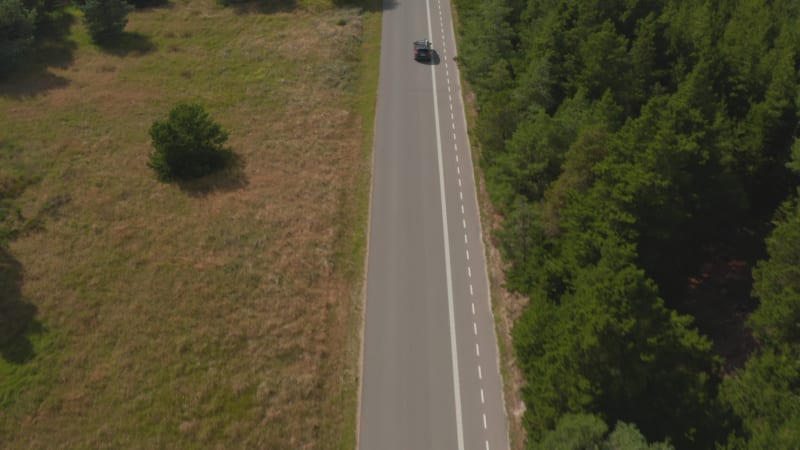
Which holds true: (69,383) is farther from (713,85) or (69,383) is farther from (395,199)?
(713,85)

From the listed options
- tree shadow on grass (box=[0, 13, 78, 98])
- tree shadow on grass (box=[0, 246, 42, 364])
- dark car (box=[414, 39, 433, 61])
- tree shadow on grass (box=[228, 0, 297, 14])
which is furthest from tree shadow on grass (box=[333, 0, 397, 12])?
tree shadow on grass (box=[0, 246, 42, 364])

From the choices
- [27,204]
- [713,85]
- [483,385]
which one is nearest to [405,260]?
[483,385]

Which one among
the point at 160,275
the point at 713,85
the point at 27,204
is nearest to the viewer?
the point at 160,275

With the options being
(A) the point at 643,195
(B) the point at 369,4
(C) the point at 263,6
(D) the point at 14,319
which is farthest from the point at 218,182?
(B) the point at 369,4

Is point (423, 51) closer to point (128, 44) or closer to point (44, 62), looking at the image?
point (128, 44)

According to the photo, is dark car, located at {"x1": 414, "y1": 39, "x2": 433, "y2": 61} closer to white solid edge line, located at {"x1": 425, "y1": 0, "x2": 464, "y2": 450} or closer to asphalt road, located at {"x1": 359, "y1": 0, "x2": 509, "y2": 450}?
asphalt road, located at {"x1": 359, "y1": 0, "x2": 509, "y2": 450}

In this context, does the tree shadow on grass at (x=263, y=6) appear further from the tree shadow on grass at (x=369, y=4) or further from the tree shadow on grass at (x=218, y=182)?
the tree shadow on grass at (x=218, y=182)
